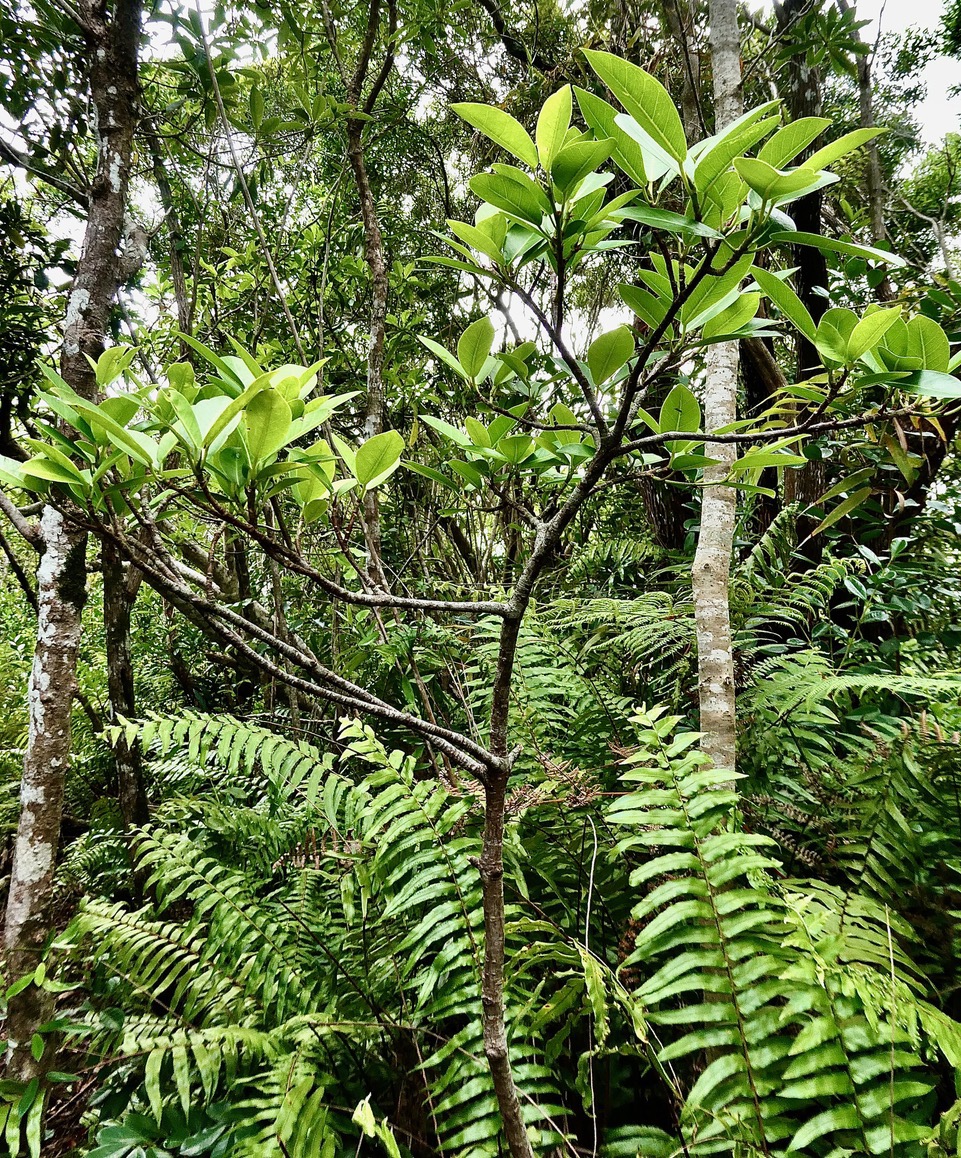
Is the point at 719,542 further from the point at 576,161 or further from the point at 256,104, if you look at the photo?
the point at 256,104

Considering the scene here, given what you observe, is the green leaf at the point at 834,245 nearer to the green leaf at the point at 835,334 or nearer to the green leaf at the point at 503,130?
the green leaf at the point at 835,334

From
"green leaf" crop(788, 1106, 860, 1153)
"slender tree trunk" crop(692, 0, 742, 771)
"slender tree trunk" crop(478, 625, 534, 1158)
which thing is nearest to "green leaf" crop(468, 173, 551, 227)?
"slender tree trunk" crop(478, 625, 534, 1158)

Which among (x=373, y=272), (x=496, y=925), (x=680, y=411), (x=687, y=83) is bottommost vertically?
(x=496, y=925)

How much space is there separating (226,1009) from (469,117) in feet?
5.34

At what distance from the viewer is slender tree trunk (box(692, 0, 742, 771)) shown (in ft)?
3.67

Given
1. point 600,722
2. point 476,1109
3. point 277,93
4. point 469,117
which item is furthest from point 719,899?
point 277,93

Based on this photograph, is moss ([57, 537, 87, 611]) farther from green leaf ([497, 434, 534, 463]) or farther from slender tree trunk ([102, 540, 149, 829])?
green leaf ([497, 434, 534, 463])

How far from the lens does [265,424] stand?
48cm

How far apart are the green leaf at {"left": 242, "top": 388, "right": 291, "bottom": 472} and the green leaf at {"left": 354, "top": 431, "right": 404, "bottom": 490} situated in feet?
0.29

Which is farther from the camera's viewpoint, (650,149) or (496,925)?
(496,925)

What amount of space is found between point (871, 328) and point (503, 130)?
0.30 metres

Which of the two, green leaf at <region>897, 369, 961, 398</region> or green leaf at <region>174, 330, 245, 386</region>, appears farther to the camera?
green leaf at <region>174, 330, 245, 386</region>

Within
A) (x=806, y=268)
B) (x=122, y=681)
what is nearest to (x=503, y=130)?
(x=122, y=681)

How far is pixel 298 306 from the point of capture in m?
2.86
